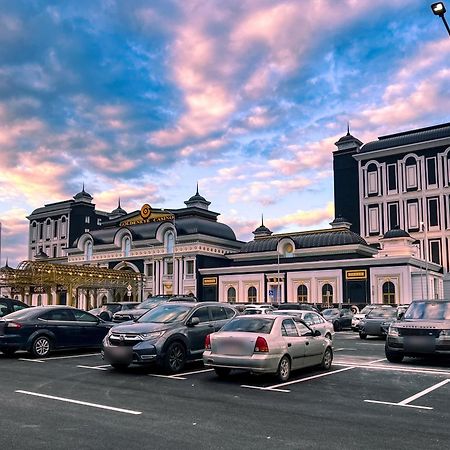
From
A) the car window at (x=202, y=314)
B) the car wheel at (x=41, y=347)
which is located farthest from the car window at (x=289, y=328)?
the car wheel at (x=41, y=347)

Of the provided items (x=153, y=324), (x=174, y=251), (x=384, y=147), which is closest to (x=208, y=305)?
(x=153, y=324)

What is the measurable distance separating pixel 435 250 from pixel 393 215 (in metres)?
7.44

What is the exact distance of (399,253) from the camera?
183ft

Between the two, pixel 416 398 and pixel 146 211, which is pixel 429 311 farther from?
pixel 146 211

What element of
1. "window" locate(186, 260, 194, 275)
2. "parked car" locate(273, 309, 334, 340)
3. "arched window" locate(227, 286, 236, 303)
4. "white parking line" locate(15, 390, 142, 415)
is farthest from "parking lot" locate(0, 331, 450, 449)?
"window" locate(186, 260, 194, 275)

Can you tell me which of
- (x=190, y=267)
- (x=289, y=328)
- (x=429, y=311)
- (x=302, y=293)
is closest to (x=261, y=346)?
(x=289, y=328)

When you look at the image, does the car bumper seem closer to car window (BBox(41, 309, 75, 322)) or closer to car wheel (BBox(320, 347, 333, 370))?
car wheel (BBox(320, 347, 333, 370))

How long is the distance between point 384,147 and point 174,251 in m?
33.1

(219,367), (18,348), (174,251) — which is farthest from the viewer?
(174,251)

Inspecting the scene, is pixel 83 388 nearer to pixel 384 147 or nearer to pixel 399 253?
pixel 399 253

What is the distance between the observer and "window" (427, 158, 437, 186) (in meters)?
70.2

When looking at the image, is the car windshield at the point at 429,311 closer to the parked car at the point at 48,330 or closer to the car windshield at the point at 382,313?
the parked car at the point at 48,330

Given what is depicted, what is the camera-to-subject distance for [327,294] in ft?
174

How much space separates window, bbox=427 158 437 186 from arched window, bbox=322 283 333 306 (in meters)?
26.4
